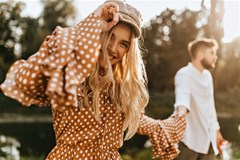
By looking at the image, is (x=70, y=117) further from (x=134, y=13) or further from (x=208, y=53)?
(x=208, y=53)

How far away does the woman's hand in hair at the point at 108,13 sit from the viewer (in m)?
2.04

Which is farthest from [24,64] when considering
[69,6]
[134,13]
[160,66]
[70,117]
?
[69,6]

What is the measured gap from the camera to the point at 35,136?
13125 mm

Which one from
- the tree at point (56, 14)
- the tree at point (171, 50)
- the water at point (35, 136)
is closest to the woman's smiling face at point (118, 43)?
the water at point (35, 136)

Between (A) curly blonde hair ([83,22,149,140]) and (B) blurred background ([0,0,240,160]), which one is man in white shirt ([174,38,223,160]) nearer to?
(A) curly blonde hair ([83,22,149,140])

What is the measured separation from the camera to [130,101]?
2.34m

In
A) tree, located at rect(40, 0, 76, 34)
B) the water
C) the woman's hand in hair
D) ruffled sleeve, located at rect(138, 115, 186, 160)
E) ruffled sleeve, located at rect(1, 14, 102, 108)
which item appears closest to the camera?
ruffled sleeve, located at rect(1, 14, 102, 108)

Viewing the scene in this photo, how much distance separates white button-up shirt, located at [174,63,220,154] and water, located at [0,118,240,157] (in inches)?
199

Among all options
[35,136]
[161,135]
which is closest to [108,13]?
[161,135]

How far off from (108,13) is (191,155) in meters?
2.91

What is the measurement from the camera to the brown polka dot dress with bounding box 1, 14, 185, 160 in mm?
1743

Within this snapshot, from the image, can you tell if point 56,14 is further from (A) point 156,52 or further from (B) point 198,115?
(B) point 198,115

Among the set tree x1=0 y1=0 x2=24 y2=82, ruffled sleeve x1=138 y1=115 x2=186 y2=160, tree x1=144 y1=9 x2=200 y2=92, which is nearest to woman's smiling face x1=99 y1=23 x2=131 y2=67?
ruffled sleeve x1=138 y1=115 x2=186 y2=160

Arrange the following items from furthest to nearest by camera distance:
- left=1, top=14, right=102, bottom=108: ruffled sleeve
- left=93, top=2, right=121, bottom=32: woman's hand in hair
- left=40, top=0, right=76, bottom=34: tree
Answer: left=40, top=0, right=76, bottom=34: tree → left=93, top=2, right=121, bottom=32: woman's hand in hair → left=1, top=14, right=102, bottom=108: ruffled sleeve
